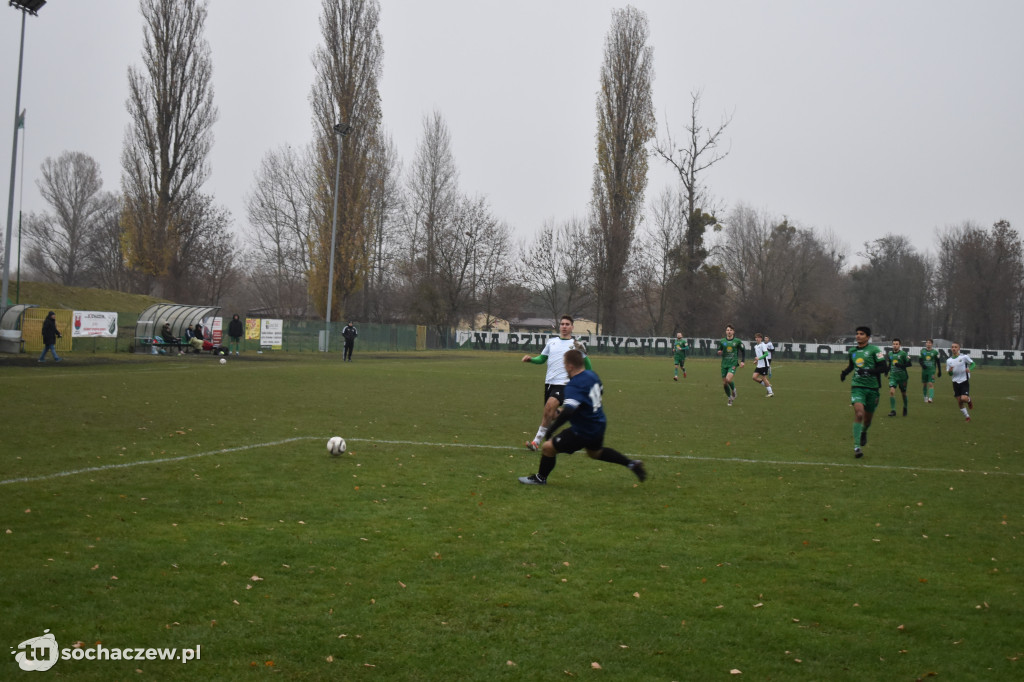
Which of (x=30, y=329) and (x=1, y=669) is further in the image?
(x=30, y=329)

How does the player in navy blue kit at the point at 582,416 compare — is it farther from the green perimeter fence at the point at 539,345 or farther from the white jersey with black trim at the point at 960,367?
the green perimeter fence at the point at 539,345

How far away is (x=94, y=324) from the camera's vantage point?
38406mm

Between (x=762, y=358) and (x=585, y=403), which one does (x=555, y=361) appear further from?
(x=762, y=358)

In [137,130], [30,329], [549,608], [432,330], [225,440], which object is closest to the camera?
[549,608]

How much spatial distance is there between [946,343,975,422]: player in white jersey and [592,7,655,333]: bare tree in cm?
4564

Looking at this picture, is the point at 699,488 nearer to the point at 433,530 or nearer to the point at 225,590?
the point at 433,530

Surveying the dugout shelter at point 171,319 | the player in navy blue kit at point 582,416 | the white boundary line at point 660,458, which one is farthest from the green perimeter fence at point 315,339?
the player in navy blue kit at point 582,416

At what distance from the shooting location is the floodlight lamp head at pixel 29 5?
32.4m

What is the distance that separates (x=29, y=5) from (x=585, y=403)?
3364 centimetres

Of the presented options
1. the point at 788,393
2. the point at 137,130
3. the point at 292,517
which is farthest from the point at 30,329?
the point at 292,517

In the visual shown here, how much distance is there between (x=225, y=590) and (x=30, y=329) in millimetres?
35732

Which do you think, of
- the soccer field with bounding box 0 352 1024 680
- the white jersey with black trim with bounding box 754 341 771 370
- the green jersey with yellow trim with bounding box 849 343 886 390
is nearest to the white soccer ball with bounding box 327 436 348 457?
the soccer field with bounding box 0 352 1024 680

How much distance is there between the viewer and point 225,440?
12836 millimetres

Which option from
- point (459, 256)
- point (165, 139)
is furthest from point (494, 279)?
point (165, 139)
